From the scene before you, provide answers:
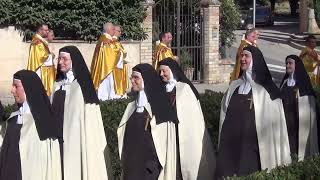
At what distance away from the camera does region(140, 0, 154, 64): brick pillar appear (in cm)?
1950

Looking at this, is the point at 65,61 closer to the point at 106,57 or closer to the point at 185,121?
the point at 185,121

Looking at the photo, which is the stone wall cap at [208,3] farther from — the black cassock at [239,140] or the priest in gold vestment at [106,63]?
the black cassock at [239,140]

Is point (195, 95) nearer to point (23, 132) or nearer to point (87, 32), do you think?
point (23, 132)

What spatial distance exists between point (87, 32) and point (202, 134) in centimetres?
1134

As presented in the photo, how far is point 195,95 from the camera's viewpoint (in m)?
8.25

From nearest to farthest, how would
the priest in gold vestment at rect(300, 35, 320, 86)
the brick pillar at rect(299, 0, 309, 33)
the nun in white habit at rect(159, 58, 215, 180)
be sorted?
the nun in white habit at rect(159, 58, 215, 180) < the priest in gold vestment at rect(300, 35, 320, 86) < the brick pillar at rect(299, 0, 309, 33)

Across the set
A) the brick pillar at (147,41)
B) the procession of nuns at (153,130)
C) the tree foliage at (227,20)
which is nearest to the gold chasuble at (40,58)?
the brick pillar at (147,41)

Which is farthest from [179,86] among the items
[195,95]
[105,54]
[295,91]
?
[105,54]

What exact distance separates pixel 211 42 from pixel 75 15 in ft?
13.1

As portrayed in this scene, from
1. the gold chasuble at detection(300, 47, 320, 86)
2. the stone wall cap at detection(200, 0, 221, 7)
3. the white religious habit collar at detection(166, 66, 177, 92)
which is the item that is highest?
the stone wall cap at detection(200, 0, 221, 7)

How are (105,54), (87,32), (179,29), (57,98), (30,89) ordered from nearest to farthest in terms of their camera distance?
(30,89)
(57,98)
(105,54)
(87,32)
(179,29)

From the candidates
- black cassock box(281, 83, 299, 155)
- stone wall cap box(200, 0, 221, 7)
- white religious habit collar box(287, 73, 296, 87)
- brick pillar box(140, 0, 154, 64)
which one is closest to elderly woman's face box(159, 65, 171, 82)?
black cassock box(281, 83, 299, 155)

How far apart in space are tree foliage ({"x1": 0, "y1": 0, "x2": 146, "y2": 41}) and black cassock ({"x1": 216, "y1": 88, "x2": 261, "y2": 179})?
1140cm

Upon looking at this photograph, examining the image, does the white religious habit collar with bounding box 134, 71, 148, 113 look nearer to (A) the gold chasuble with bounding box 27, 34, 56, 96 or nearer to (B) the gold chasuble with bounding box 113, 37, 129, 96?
(A) the gold chasuble with bounding box 27, 34, 56, 96
